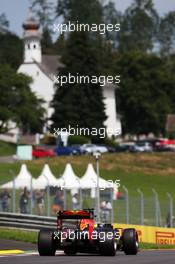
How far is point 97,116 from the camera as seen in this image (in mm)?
92688

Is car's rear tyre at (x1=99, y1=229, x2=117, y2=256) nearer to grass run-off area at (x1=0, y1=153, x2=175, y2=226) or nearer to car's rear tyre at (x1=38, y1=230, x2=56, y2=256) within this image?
car's rear tyre at (x1=38, y1=230, x2=56, y2=256)

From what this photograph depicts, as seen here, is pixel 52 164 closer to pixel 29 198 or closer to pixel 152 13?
pixel 29 198

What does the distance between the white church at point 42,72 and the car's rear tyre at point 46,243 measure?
280ft

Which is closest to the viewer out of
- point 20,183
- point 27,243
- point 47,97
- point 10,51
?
Result: point 27,243

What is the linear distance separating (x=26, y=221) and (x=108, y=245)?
40.4 ft

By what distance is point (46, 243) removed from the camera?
73.9 ft

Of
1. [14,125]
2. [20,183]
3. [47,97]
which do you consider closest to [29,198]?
[20,183]

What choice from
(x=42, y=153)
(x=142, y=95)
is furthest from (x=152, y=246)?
(x=142, y=95)

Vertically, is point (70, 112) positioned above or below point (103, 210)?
above

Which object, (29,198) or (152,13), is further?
(152,13)

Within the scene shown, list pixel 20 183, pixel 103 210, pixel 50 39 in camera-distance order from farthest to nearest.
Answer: pixel 50 39
pixel 20 183
pixel 103 210

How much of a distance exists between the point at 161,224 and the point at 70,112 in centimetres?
5658

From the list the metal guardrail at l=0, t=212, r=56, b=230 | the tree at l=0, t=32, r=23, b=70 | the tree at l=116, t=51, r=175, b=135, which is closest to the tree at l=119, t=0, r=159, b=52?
the tree at l=0, t=32, r=23, b=70
